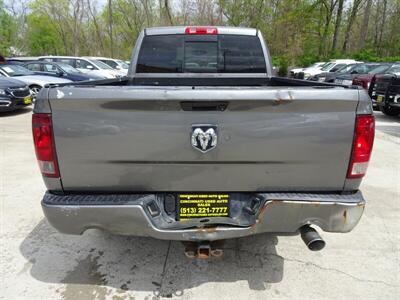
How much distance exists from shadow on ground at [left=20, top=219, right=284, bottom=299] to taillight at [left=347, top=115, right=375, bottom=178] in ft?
3.94

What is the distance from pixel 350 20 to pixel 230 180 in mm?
38197

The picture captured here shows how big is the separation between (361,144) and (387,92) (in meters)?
9.37

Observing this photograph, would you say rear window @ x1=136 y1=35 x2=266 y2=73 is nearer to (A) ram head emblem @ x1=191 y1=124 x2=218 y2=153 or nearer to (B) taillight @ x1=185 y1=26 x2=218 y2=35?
(B) taillight @ x1=185 y1=26 x2=218 y2=35

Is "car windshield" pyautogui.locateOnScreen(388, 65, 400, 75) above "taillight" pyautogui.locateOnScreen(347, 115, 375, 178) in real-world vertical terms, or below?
below

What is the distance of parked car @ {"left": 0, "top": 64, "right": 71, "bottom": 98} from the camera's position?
11867mm

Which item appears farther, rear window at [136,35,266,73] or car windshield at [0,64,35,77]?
car windshield at [0,64,35,77]

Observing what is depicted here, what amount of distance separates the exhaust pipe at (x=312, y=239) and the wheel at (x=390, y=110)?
31.9 ft

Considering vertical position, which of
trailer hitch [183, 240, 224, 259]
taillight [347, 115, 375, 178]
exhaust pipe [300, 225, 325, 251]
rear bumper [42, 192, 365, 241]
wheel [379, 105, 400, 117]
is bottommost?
wheel [379, 105, 400, 117]

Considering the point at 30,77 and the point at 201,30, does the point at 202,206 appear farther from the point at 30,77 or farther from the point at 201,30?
the point at 30,77

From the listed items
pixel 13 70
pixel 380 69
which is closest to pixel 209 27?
pixel 13 70

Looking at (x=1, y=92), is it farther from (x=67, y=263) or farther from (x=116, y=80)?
(x=67, y=263)

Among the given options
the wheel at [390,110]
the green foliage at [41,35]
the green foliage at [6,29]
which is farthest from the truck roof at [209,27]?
the green foliage at [41,35]

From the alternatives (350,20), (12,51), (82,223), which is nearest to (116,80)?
(82,223)

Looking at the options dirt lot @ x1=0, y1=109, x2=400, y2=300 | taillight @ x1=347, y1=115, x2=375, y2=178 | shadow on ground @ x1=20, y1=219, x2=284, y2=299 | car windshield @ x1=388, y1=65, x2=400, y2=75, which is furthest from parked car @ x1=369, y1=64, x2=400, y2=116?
taillight @ x1=347, y1=115, x2=375, y2=178
